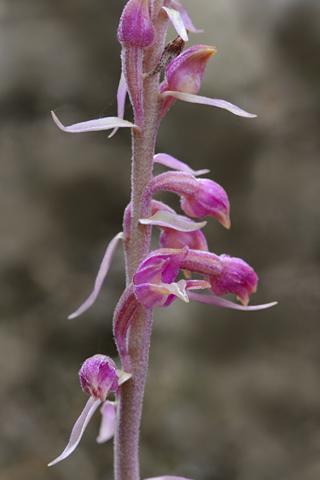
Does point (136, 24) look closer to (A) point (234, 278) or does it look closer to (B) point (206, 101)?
(B) point (206, 101)

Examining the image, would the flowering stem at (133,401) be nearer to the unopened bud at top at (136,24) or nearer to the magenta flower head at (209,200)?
the magenta flower head at (209,200)

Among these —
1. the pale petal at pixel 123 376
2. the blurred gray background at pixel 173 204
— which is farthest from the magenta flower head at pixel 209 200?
the blurred gray background at pixel 173 204

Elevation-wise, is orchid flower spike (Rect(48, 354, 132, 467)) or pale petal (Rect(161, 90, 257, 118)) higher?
pale petal (Rect(161, 90, 257, 118))

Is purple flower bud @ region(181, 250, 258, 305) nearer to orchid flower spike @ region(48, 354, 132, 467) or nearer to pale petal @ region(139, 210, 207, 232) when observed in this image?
pale petal @ region(139, 210, 207, 232)

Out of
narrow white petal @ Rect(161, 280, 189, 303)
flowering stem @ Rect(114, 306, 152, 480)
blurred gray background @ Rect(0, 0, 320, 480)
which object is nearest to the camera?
narrow white petal @ Rect(161, 280, 189, 303)

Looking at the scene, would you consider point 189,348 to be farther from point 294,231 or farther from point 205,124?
point 205,124

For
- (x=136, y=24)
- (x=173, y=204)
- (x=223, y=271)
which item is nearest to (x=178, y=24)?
(x=136, y=24)

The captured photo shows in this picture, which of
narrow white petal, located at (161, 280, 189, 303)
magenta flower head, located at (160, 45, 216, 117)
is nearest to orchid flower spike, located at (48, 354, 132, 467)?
narrow white petal, located at (161, 280, 189, 303)

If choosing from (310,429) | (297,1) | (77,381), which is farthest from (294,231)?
(77,381)
